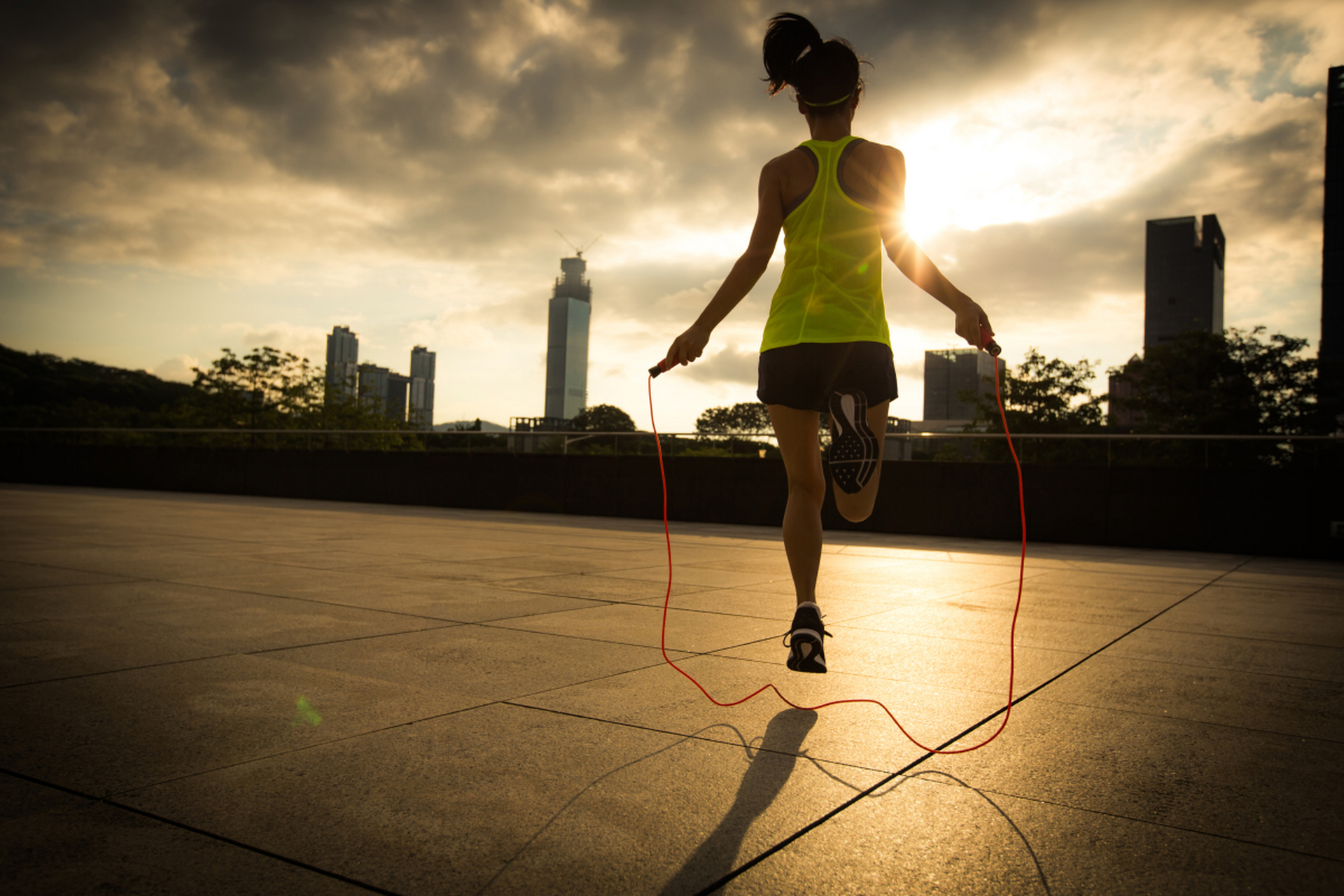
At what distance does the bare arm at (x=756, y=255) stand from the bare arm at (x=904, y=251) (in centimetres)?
37

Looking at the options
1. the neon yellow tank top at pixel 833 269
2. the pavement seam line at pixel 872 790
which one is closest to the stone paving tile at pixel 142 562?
the neon yellow tank top at pixel 833 269

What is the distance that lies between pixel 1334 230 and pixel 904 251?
435ft

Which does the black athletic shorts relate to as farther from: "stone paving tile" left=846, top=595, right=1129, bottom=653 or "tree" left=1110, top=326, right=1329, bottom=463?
"tree" left=1110, top=326, right=1329, bottom=463

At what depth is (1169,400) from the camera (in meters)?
37.9

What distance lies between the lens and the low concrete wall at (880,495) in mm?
9992

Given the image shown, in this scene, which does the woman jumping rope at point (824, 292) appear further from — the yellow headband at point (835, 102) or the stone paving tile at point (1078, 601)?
the stone paving tile at point (1078, 601)

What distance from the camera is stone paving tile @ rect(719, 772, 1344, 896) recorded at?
1370 mm

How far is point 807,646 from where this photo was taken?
2629 millimetres

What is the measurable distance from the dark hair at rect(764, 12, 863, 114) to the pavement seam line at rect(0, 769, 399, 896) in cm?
272

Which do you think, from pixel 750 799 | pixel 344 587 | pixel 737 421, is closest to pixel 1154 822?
pixel 750 799

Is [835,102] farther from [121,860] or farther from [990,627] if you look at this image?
[121,860]

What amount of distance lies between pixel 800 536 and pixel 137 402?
102 metres

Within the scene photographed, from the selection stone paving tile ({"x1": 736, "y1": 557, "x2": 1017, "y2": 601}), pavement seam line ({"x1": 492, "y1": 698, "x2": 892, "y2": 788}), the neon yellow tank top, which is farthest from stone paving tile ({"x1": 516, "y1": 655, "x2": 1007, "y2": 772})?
stone paving tile ({"x1": 736, "y1": 557, "x2": 1017, "y2": 601})

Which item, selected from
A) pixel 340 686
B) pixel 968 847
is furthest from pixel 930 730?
pixel 340 686
